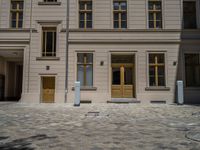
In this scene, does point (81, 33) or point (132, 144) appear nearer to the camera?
point (132, 144)

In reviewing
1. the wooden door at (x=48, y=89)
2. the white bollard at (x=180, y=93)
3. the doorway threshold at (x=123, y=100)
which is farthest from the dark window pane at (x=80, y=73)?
the white bollard at (x=180, y=93)

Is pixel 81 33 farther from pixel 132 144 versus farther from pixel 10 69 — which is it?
pixel 132 144

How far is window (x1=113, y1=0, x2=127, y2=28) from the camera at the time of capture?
16844mm

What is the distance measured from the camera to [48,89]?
16.5 meters

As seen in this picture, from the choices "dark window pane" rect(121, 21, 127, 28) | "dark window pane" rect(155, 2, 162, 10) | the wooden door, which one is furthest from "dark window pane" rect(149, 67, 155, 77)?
the wooden door

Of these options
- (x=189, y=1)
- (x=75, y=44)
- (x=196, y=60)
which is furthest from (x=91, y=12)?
(x=196, y=60)

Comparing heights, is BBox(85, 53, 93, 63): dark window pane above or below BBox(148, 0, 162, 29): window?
below

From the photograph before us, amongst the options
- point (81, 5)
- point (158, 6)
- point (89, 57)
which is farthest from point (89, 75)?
point (158, 6)

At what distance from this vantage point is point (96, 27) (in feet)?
54.3

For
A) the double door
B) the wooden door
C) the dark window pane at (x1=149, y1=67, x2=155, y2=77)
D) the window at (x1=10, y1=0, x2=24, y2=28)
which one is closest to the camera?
the wooden door

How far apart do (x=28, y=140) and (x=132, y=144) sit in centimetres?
248

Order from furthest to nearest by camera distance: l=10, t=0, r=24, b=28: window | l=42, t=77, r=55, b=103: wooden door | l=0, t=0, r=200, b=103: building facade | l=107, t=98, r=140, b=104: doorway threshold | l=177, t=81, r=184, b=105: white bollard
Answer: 1. l=10, t=0, r=24, b=28: window
2. l=42, t=77, r=55, b=103: wooden door
3. l=0, t=0, r=200, b=103: building facade
4. l=107, t=98, r=140, b=104: doorway threshold
5. l=177, t=81, r=184, b=105: white bollard

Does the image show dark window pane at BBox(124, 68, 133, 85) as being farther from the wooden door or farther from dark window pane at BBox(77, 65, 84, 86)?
the wooden door

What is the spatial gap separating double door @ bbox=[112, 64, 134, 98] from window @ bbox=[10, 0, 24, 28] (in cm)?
798
